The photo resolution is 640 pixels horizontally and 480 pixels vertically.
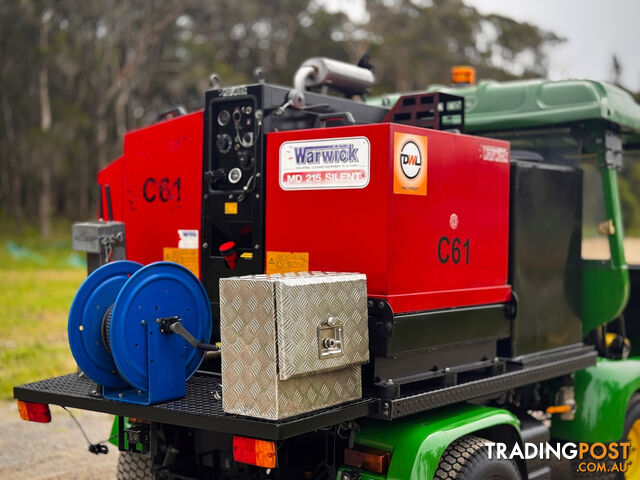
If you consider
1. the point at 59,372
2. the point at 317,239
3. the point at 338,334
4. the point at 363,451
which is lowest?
the point at 59,372

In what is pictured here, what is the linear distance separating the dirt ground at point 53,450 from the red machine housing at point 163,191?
2.22 m

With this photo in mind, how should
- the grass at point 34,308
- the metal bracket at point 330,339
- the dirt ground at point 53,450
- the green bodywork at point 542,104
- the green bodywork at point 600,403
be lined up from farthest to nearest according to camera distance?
the grass at point 34,308 → the dirt ground at point 53,450 → the green bodywork at point 600,403 → the green bodywork at point 542,104 → the metal bracket at point 330,339

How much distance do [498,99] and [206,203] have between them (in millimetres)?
2167

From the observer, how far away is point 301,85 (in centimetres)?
481

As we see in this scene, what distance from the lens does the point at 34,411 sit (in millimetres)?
3930

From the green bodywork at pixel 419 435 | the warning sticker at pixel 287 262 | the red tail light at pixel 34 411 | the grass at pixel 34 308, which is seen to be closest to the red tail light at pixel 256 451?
the green bodywork at pixel 419 435

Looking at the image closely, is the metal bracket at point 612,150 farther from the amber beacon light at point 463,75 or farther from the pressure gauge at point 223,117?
the pressure gauge at point 223,117

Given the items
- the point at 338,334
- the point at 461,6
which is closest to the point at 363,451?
the point at 338,334

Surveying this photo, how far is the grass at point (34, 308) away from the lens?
9594 mm

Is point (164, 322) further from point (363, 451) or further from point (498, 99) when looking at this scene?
point (498, 99)

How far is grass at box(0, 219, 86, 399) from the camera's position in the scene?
9594mm

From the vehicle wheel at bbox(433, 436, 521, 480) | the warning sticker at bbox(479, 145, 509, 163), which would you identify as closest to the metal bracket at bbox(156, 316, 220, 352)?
the vehicle wheel at bbox(433, 436, 521, 480)

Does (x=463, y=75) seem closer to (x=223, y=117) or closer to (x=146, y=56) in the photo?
(x=223, y=117)

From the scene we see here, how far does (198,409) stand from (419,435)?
3.24ft
